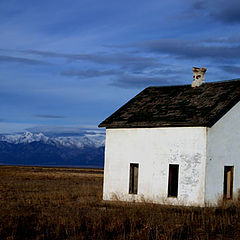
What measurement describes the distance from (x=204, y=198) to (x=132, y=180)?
4.59 metres

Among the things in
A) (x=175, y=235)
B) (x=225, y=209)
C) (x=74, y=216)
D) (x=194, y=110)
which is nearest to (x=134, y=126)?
(x=194, y=110)

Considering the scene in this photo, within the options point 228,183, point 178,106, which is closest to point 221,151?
point 228,183

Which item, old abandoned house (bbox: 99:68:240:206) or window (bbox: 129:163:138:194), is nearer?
old abandoned house (bbox: 99:68:240:206)

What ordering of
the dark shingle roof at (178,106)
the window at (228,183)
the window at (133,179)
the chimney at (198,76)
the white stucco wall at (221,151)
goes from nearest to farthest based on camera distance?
the white stucco wall at (221,151)
the dark shingle roof at (178,106)
the window at (228,183)
the window at (133,179)
the chimney at (198,76)

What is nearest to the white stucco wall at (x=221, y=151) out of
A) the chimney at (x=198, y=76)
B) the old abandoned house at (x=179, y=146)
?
the old abandoned house at (x=179, y=146)

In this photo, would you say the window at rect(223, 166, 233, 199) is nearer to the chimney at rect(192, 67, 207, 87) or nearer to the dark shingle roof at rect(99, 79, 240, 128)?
the dark shingle roof at rect(99, 79, 240, 128)

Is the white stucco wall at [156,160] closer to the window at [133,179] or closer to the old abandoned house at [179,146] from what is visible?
the old abandoned house at [179,146]

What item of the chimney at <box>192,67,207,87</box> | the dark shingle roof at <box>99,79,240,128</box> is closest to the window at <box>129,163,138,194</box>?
the dark shingle roof at <box>99,79,240,128</box>

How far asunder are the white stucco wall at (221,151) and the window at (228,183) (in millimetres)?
174

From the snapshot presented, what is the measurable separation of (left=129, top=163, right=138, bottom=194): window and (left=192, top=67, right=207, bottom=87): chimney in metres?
5.33

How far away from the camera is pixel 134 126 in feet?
75.3

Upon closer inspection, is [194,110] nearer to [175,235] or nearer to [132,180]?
[132,180]

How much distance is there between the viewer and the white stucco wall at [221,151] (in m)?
20.2

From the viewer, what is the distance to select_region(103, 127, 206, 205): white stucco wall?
20281 millimetres
